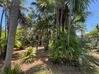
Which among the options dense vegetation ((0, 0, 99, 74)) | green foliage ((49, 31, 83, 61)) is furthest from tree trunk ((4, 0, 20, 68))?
green foliage ((49, 31, 83, 61))

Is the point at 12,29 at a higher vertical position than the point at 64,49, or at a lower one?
higher

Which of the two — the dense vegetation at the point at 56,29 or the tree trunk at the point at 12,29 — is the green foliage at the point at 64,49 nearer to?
the dense vegetation at the point at 56,29

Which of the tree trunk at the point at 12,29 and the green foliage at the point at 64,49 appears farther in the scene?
the green foliage at the point at 64,49

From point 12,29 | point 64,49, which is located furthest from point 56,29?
point 12,29

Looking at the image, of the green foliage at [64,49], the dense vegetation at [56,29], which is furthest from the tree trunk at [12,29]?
the green foliage at [64,49]

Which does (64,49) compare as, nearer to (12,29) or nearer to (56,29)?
(56,29)

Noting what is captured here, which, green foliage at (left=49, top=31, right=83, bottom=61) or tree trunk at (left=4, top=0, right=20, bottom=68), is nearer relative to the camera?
tree trunk at (left=4, top=0, right=20, bottom=68)

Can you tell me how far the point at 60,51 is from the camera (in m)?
13.3

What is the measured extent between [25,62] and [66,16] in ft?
14.0

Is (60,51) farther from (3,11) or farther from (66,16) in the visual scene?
(3,11)

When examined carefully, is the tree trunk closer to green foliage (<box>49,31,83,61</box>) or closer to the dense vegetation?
the dense vegetation

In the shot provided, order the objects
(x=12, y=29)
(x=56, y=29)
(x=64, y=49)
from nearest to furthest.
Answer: (x=12, y=29) → (x=64, y=49) → (x=56, y=29)

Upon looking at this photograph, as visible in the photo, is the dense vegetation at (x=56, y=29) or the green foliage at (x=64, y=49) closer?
the dense vegetation at (x=56, y=29)

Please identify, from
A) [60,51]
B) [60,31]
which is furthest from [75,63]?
[60,31]
